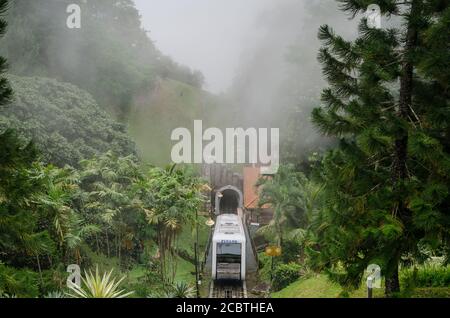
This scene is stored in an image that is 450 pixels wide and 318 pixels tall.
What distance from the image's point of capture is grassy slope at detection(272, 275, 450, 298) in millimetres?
9070

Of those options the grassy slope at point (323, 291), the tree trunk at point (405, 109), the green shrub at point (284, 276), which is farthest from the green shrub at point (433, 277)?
the green shrub at point (284, 276)

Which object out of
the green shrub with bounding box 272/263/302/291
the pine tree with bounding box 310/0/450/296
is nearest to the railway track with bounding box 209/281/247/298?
the green shrub with bounding box 272/263/302/291

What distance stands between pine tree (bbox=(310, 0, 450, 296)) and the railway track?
8.49 meters

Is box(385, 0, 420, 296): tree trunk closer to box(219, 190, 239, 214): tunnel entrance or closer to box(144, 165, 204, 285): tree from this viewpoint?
box(144, 165, 204, 285): tree

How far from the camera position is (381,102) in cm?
817

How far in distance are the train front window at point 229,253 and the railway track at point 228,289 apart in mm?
802

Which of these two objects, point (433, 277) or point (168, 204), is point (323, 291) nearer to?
point (433, 277)

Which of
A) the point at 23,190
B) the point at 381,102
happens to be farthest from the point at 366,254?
the point at 23,190

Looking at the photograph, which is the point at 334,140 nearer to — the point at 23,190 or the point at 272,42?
the point at 23,190

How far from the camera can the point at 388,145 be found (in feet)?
25.9

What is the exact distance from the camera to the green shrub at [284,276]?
16922 mm

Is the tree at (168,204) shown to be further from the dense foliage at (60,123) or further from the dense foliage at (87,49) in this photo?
the dense foliage at (87,49)
